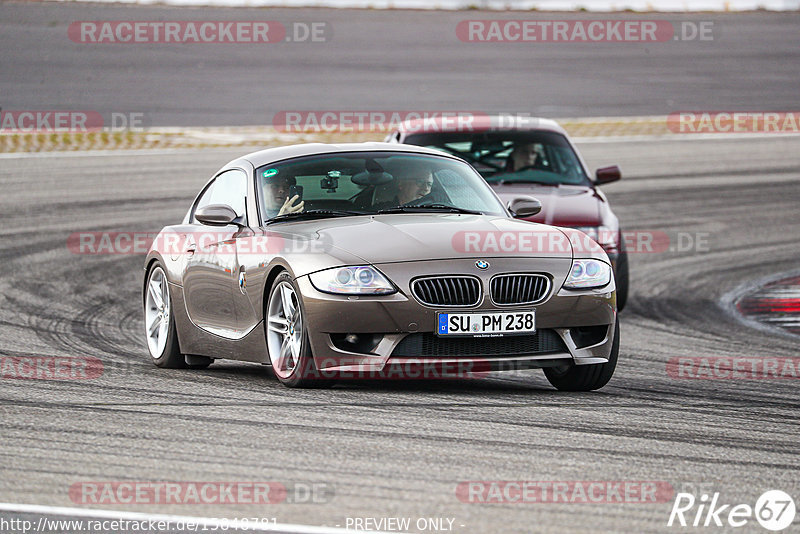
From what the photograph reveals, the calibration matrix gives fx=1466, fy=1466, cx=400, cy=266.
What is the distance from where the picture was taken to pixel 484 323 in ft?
25.1

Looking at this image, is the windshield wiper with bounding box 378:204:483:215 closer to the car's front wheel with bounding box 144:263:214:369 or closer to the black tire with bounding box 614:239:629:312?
the car's front wheel with bounding box 144:263:214:369

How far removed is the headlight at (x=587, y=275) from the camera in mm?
7926

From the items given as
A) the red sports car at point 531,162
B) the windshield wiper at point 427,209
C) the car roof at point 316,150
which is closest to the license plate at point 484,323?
the windshield wiper at point 427,209

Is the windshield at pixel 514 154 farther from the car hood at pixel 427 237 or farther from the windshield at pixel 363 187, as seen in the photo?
the car hood at pixel 427 237

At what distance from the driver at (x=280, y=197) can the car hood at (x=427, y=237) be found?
0.30m

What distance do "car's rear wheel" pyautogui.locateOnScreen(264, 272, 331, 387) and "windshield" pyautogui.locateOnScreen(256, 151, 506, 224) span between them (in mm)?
761

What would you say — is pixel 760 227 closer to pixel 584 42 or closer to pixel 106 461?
pixel 106 461

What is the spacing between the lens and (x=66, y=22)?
3812 cm

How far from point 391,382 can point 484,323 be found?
1000 mm

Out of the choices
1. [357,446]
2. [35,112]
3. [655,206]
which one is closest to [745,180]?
[655,206]

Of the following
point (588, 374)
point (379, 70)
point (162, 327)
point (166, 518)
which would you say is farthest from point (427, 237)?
point (379, 70)

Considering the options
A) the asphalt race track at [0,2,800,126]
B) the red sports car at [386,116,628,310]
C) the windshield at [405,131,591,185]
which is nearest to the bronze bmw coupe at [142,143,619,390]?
the red sports car at [386,116,628,310]

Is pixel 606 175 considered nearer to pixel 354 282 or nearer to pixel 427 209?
pixel 427 209

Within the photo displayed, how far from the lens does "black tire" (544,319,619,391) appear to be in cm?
817
